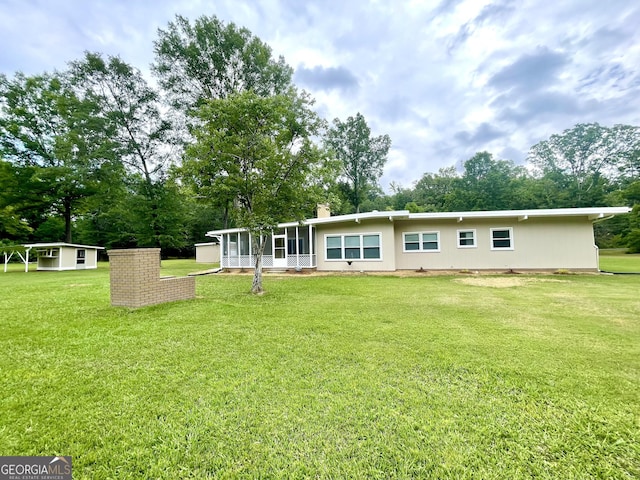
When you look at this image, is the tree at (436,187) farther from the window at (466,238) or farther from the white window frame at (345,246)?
the white window frame at (345,246)

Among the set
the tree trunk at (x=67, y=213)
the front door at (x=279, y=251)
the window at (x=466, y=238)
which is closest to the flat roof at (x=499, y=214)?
the window at (x=466, y=238)

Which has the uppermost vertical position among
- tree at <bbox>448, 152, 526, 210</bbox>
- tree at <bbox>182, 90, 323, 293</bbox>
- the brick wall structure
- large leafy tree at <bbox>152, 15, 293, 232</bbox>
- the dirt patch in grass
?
large leafy tree at <bbox>152, 15, 293, 232</bbox>

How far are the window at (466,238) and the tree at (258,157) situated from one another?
8453 millimetres

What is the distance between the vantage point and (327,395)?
2.41m

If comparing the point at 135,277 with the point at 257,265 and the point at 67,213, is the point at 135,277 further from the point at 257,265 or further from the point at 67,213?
the point at 67,213

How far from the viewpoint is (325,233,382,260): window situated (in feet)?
43.1

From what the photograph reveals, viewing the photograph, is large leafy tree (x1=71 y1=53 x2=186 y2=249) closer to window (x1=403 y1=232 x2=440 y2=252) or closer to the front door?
the front door

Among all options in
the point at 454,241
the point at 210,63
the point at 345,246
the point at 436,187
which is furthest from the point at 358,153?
the point at 454,241

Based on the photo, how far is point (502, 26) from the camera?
1098 centimetres

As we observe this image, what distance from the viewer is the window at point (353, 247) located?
1314cm

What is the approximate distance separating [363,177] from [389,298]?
29.0m

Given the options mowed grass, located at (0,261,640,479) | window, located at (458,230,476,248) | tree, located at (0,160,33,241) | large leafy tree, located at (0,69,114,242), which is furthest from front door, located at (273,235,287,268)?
tree, located at (0,160,33,241)

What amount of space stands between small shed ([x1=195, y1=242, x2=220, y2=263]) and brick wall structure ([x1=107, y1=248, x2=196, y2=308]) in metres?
19.9

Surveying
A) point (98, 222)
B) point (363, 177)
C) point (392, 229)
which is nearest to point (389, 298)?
point (392, 229)
